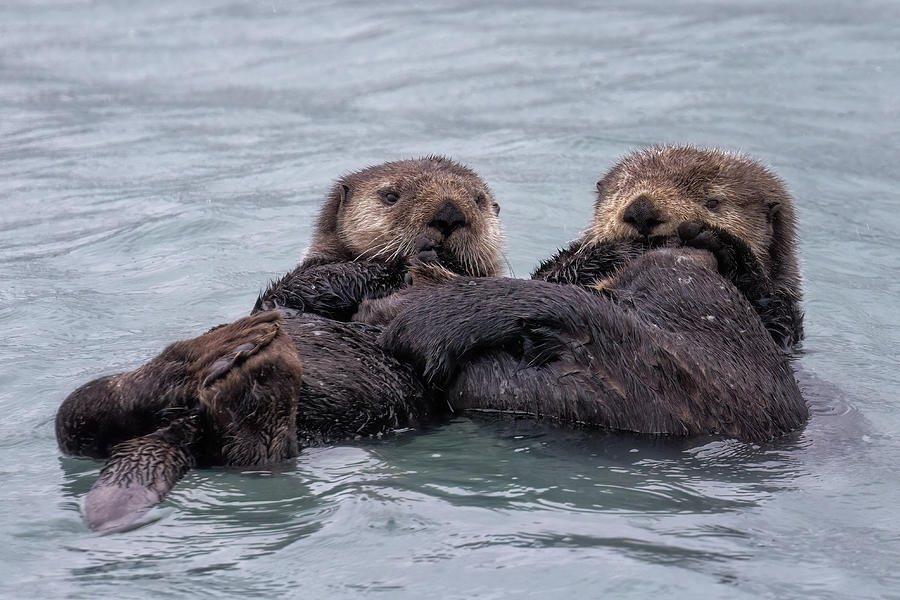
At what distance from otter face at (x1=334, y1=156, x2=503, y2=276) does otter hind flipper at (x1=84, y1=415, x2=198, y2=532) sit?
6.19ft

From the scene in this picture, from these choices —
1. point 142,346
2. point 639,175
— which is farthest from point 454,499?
point 142,346

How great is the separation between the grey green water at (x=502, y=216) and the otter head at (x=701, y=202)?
69cm

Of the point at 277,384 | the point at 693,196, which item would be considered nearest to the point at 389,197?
the point at 693,196

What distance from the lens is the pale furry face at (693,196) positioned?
5.25 m

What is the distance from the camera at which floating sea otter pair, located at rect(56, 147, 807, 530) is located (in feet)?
12.6

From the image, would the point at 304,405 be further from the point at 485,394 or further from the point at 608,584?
the point at 608,584

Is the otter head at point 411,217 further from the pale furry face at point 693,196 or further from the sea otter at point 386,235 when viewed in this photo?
the pale furry face at point 693,196

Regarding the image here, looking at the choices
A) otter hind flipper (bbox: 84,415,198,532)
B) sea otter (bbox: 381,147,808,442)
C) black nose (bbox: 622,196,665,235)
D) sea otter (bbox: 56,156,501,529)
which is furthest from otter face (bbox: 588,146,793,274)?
otter hind flipper (bbox: 84,415,198,532)

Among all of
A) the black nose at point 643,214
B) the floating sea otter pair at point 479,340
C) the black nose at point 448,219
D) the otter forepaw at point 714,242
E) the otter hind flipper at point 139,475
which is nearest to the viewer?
the otter hind flipper at point 139,475

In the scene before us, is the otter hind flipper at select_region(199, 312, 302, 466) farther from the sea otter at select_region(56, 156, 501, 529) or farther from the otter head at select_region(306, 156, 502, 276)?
the otter head at select_region(306, 156, 502, 276)

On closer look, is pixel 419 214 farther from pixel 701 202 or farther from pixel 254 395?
pixel 254 395

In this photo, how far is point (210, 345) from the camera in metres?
3.96

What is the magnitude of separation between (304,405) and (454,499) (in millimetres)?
795

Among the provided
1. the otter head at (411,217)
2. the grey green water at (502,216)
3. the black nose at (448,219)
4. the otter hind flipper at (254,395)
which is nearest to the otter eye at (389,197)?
the otter head at (411,217)
